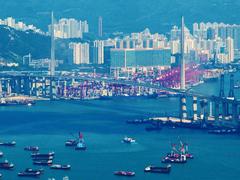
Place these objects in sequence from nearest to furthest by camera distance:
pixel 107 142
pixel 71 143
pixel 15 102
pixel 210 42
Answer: pixel 71 143 < pixel 107 142 < pixel 15 102 < pixel 210 42

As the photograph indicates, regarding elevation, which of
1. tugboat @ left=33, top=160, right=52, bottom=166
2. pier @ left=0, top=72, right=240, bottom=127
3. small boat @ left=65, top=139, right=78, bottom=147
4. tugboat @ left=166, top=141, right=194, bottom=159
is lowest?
tugboat @ left=33, top=160, right=52, bottom=166

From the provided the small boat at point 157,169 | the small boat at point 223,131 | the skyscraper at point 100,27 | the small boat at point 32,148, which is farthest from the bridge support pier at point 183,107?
the skyscraper at point 100,27

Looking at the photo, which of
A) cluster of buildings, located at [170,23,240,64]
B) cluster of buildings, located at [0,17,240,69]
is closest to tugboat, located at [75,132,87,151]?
cluster of buildings, located at [0,17,240,69]

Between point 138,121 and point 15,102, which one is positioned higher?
point 15,102

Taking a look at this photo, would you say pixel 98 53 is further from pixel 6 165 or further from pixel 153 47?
pixel 6 165

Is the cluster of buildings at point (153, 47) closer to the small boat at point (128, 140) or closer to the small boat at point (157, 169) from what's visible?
the small boat at point (128, 140)

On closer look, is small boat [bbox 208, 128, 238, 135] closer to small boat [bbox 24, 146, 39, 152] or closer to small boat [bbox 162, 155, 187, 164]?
small boat [bbox 162, 155, 187, 164]

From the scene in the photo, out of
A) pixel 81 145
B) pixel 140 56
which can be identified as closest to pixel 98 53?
pixel 140 56
